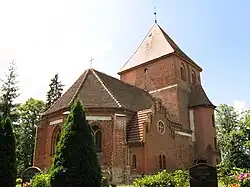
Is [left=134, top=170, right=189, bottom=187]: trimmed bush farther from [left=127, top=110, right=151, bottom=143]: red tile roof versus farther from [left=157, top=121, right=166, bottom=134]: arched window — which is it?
[left=157, top=121, right=166, bottom=134]: arched window

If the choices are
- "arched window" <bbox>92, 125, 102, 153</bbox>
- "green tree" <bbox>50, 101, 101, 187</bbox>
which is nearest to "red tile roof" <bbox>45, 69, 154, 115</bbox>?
"arched window" <bbox>92, 125, 102, 153</bbox>

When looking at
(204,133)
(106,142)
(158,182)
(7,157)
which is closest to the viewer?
(158,182)

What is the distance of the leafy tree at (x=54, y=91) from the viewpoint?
161 feet

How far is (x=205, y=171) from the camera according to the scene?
12617 mm

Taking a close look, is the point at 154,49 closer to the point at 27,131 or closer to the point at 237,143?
the point at 237,143

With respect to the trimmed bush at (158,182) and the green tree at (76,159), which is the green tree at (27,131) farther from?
the trimmed bush at (158,182)

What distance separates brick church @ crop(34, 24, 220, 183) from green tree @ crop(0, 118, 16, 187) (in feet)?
26.0

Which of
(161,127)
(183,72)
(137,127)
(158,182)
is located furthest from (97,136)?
(183,72)

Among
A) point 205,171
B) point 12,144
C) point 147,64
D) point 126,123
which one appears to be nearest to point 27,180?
point 12,144

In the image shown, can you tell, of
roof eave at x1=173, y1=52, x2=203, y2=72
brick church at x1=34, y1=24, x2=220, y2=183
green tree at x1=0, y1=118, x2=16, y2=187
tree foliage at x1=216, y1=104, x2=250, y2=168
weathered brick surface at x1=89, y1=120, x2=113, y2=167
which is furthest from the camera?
tree foliage at x1=216, y1=104, x2=250, y2=168

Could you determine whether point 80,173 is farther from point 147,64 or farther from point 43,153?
point 147,64

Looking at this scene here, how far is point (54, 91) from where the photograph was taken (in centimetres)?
5019

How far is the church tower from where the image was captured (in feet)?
104

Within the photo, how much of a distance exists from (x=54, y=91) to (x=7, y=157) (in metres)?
35.6
